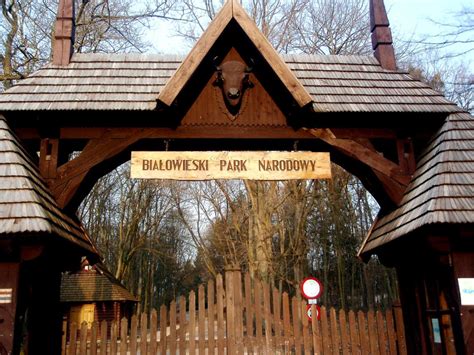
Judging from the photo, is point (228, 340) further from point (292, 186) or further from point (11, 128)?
point (292, 186)

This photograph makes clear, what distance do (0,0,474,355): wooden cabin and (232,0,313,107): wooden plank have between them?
0.04ft

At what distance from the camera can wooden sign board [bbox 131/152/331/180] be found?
6.18 meters

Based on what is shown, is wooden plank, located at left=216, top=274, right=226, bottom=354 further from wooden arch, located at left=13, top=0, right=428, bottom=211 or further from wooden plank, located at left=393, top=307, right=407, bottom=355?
wooden plank, located at left=393, top=307, right=407, bottom=355

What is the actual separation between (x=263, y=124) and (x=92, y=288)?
21.4 meters

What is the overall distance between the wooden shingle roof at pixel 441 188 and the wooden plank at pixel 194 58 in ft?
11.1

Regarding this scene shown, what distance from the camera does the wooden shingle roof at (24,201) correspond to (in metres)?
4.91

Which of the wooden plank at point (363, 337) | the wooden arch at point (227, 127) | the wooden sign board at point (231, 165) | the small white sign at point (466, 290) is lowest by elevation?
the wooden plank at point (363, 337)

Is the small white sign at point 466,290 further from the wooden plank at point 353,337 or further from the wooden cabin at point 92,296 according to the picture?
the wooden cabin at point 92,296

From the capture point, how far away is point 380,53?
770 cm

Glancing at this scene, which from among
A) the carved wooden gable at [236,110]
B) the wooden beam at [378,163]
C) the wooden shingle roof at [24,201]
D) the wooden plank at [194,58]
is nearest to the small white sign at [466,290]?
the wooden beam at [378,163]

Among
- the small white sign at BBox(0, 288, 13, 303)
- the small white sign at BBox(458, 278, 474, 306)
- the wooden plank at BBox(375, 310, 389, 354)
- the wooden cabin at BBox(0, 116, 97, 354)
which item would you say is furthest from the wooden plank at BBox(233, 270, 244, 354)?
the small white sign at BBox(0, 288, 13, 303)

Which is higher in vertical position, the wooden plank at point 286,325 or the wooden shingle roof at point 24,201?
the wooden shingle roof at point 24,201

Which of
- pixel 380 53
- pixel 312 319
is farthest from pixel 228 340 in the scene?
pixel 380 53

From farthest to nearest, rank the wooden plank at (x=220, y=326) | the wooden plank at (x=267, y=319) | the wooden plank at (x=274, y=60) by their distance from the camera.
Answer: the wooden plank at (x=267, y=319) < the wooden plank at (x=220, y=326) < the wooden plank at (x=274, y=60)
